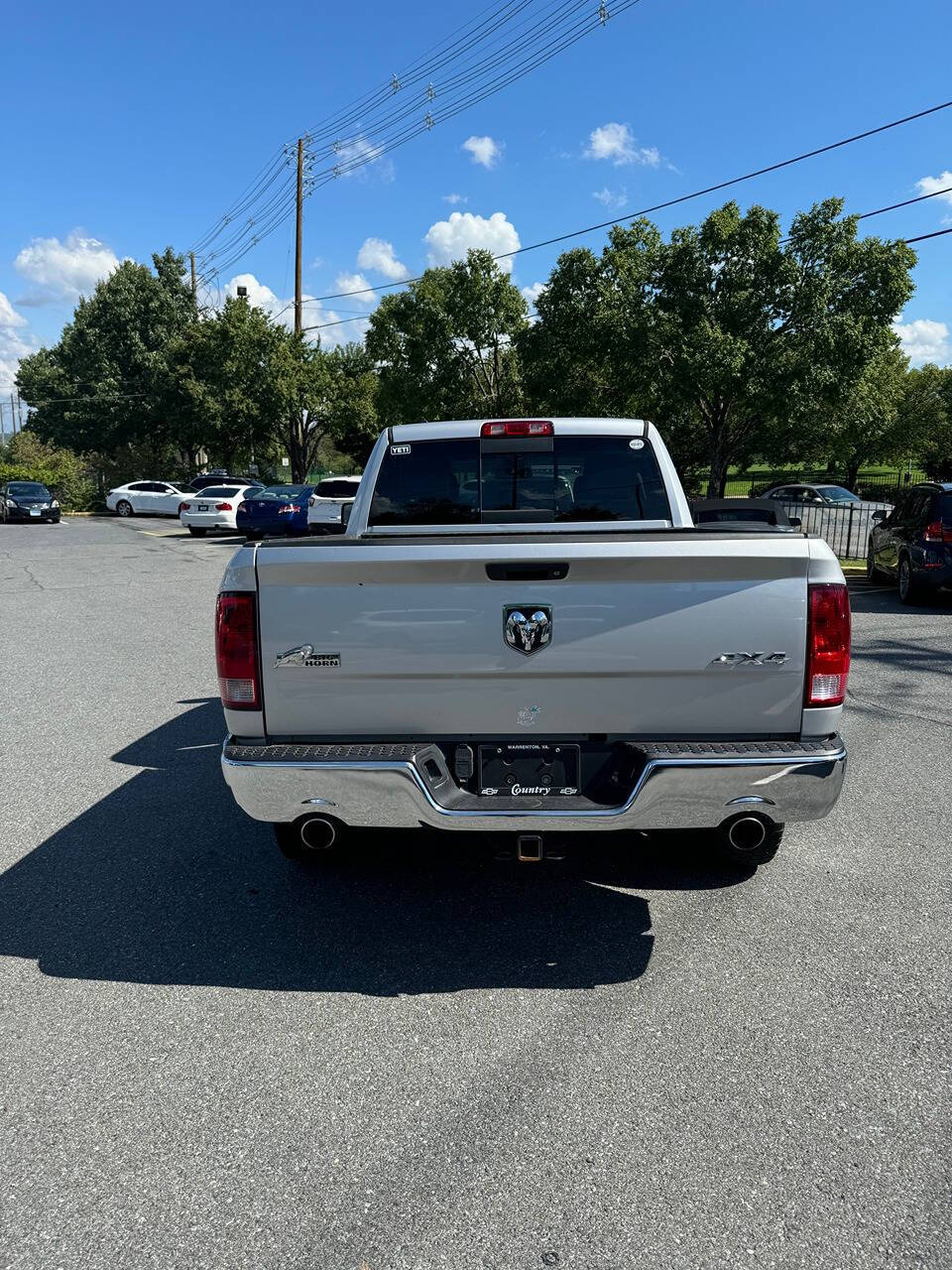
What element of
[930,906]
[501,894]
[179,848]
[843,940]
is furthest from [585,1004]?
[179,848]

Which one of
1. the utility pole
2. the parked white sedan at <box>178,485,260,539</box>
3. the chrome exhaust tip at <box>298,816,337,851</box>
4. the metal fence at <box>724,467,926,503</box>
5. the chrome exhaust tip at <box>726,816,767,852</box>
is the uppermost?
the utility pole

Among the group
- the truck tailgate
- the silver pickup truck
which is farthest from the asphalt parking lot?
the truck tailgate

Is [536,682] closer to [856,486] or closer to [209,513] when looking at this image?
[209,513]

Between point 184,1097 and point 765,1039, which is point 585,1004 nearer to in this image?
point 765,1039

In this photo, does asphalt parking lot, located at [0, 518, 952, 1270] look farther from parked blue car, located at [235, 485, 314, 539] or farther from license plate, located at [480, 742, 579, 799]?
parked blue car, located at [235, 485, 314, 539]

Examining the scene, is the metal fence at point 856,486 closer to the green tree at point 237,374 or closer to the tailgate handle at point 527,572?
the green tree at point 237,374

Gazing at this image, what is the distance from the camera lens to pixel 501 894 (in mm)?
4148

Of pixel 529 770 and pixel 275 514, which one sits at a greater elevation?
pixel 275 514

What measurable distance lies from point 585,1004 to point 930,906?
169 centimetres

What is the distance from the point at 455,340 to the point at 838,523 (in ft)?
56.9

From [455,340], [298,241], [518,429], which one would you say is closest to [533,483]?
[518,429]

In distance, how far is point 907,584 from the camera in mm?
12766

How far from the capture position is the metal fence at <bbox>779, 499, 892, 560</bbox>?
21.2m

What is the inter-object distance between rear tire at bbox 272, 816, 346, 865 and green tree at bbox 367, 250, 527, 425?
31789 millimetres
